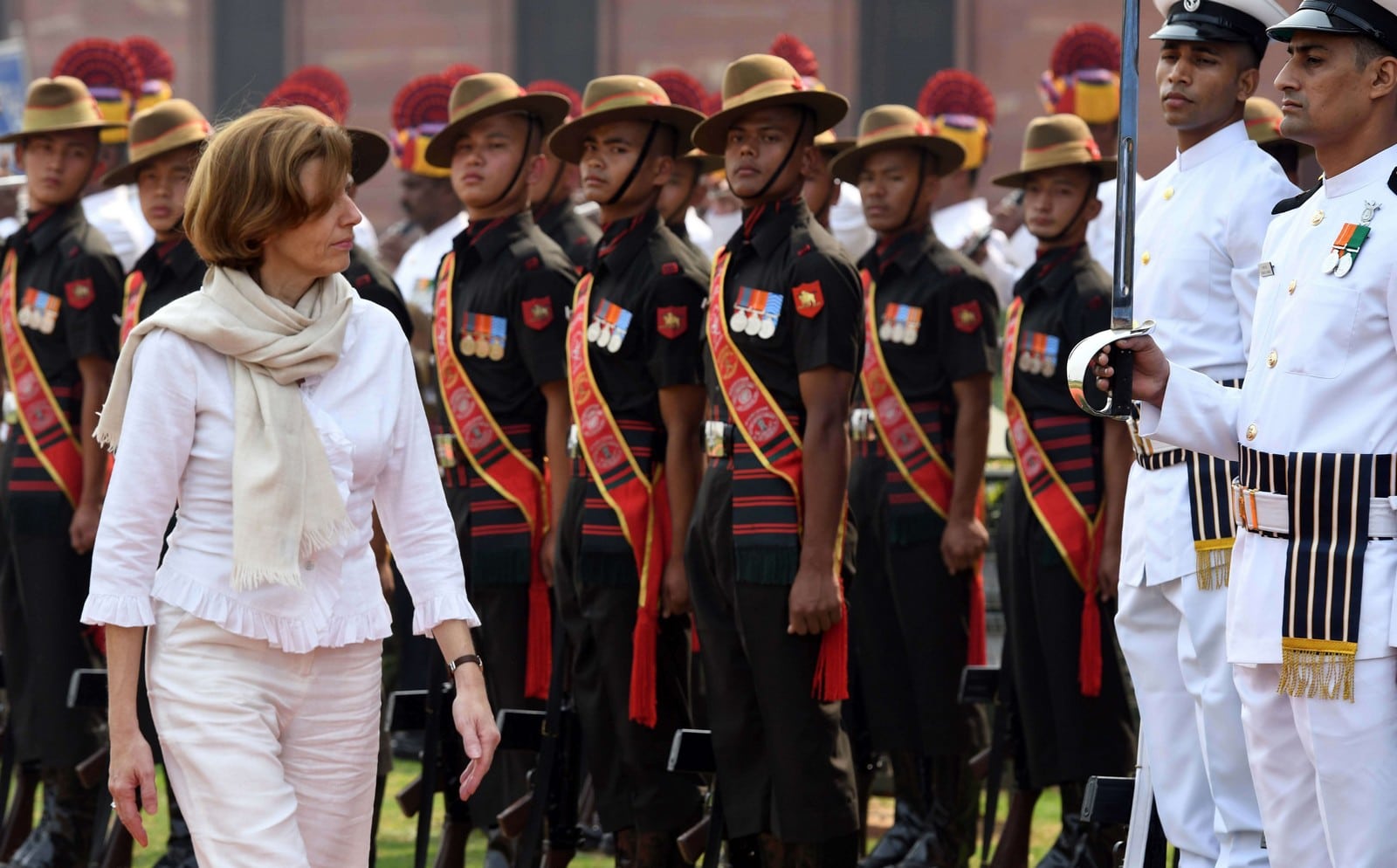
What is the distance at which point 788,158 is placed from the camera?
6.22m

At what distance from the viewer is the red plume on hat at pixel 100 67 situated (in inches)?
402

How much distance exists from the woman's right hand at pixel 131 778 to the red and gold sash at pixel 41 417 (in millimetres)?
3774

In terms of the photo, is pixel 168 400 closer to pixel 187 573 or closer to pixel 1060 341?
pixel 187 573

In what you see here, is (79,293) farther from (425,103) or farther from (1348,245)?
(1348,245)

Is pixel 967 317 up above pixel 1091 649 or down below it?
above

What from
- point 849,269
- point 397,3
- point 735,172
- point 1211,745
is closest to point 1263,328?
point 1211,745

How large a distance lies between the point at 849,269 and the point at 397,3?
45.1 ft

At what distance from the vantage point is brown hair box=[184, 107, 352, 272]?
4.06m

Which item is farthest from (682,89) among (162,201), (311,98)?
(162,201)

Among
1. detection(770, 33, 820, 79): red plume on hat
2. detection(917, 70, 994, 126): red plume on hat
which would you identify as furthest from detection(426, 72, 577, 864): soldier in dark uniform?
detection(917, 70, 994, 126): red plume on hat

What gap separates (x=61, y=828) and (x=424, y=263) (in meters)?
3.52

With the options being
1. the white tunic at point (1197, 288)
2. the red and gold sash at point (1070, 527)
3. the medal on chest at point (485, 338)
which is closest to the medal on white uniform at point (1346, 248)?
the white tunic at point (1197, 288)

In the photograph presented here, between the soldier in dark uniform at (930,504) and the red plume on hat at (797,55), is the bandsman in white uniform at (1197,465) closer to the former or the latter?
the soldier in dark uniform at (930,504)

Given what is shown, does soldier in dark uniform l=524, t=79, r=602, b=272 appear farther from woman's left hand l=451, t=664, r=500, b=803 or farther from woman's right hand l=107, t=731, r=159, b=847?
woman's right hand l=107, t=731, r=159, b=847
